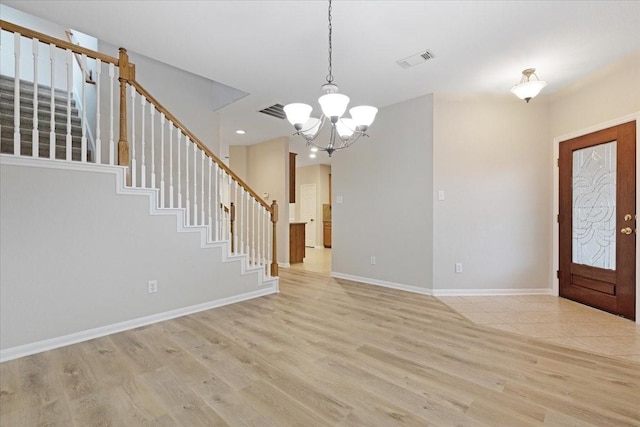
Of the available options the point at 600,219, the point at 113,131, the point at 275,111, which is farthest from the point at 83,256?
the point at 600,219

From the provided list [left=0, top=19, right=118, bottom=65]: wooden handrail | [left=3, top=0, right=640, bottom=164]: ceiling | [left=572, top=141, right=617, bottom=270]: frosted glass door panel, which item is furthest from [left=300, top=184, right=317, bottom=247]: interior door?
[left=0, top=19, right=118, bottom=65]: wooden handrail

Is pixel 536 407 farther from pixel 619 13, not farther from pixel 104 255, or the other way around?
pixel 104 255

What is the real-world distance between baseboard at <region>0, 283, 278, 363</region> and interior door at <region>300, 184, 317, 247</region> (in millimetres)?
6034

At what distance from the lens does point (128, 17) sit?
2508 millimetres

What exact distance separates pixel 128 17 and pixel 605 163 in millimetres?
5033

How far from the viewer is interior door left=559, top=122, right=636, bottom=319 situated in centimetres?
313

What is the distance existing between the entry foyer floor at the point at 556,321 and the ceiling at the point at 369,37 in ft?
8.82

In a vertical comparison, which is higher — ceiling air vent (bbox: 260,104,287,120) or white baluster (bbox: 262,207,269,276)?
ceiling air vent (bbox: 260,104,287,120)

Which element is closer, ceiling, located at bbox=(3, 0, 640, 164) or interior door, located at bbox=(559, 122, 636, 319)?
ceiling, located at bbox=(3, 0, 640, 164)

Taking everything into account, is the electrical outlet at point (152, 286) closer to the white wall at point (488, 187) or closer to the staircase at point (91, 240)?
the staircase at point (91, 240)

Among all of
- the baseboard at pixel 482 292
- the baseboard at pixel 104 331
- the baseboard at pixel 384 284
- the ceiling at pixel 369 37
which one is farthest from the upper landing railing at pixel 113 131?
the baseboard at pixel 482 292

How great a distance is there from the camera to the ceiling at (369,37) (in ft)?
7.77

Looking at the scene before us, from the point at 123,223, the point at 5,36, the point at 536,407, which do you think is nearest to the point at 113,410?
the point at 123,223

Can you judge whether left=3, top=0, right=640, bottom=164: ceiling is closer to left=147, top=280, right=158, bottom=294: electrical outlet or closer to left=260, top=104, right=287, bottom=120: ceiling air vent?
left=260, top=104, right=287, bottom=120: ceiling air vent
